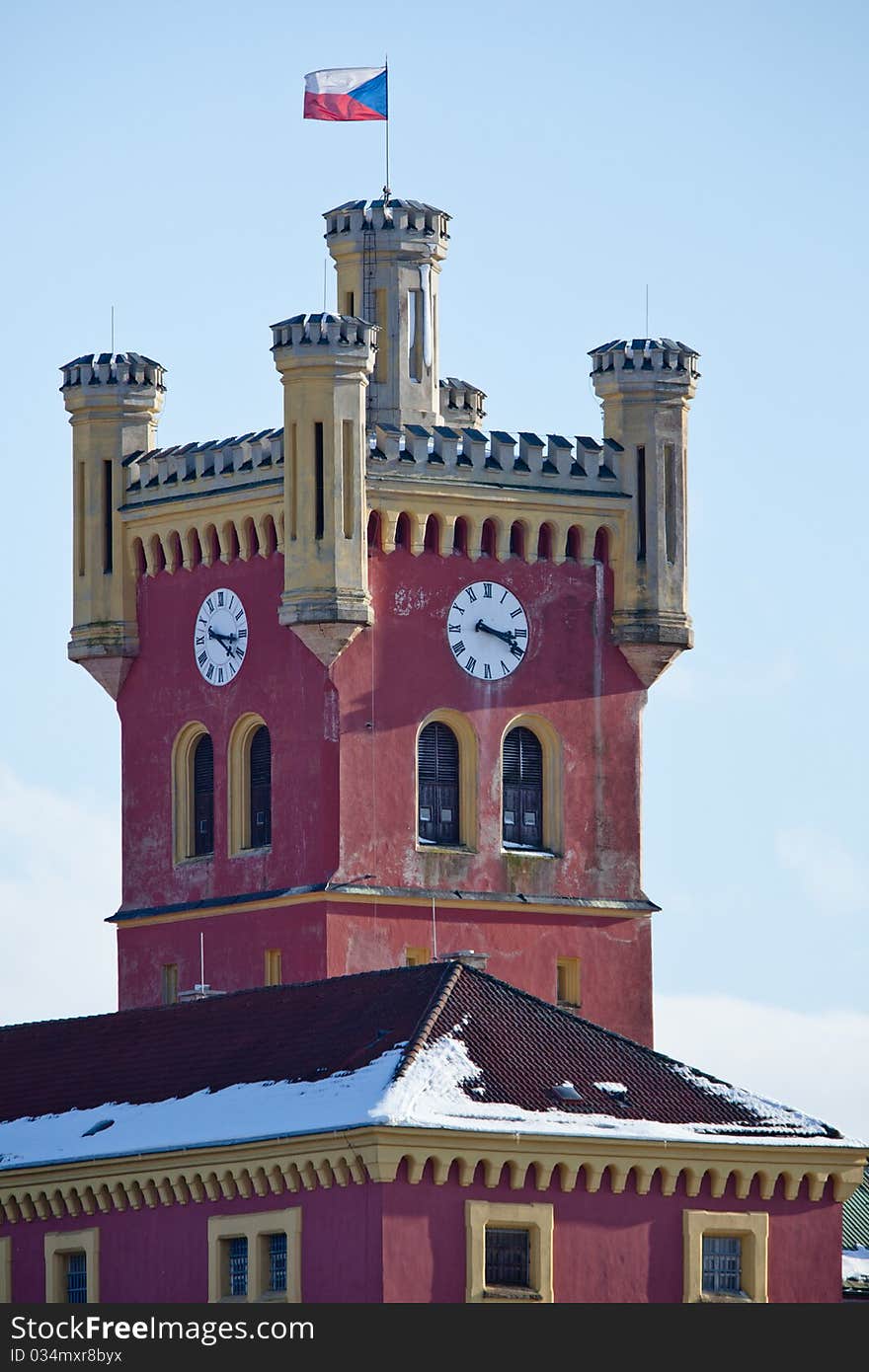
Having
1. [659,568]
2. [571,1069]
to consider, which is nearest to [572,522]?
[659,568]

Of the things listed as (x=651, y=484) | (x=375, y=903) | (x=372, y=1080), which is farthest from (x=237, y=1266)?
(x=651, y=484)

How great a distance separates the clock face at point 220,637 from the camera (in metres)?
98.8

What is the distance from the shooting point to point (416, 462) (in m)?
98.1

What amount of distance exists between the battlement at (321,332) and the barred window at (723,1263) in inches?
819

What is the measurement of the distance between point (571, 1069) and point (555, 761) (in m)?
16.4

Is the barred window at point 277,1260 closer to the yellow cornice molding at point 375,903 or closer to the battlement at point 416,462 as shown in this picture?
the yellow cornice molding at point 375,903

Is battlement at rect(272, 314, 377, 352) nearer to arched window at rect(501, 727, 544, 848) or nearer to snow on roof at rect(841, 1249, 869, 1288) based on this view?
arched window at rect(501, 727, 544, 848)

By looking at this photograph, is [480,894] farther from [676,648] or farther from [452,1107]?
[452,1107]

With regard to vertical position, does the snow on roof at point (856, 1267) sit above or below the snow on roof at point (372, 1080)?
below

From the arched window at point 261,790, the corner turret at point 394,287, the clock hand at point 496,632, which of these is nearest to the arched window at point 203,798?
the arched window at point 261,790

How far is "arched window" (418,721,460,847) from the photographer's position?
319 ft

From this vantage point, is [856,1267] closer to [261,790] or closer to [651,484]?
[261,790]

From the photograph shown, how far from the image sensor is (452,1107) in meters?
80.0

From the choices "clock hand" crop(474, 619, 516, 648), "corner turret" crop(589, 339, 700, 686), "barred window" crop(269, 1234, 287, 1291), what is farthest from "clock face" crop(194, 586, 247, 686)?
"barred window" crop(269, 1234, 287, 1291)
